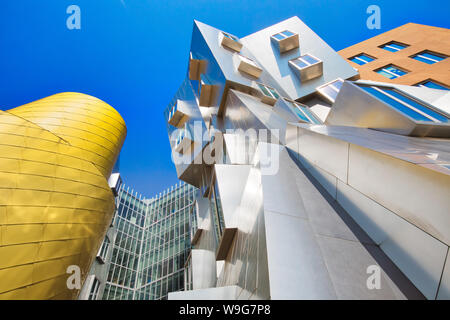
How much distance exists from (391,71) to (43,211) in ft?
97.3

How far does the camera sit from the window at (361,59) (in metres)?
24.6

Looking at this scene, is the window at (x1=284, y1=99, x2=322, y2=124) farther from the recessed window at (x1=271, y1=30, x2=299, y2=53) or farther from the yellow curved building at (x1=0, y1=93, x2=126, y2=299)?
the yellow curved building at (x1=0, y1=93, x2=126, y2=299)

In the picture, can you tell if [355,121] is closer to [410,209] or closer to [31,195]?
[410,209]

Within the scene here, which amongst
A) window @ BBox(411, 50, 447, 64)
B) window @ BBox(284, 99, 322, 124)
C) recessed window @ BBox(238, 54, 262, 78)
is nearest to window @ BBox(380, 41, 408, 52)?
window @ BBox(411, 50, 447, 64)

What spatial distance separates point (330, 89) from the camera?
57.6 ft

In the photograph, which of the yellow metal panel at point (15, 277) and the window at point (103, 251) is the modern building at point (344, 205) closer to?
the yellow metal panel at point (15, 277)

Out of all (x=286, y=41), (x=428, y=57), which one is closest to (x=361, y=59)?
(x=428, y=57)

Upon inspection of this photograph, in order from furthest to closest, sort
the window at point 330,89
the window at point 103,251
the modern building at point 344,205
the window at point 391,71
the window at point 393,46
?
the window at point 393,46 → the window at point 391,71 → the window at point 103,251 → the window at point 330,89 → the modern building at point 344,205

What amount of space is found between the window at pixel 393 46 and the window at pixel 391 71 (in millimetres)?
3852

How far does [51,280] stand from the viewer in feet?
24.4

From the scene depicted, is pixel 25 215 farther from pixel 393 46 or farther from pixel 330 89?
pixel 393 46

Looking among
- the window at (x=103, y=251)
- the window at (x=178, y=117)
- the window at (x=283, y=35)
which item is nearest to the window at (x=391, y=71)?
the window at (x=283, y=35)
